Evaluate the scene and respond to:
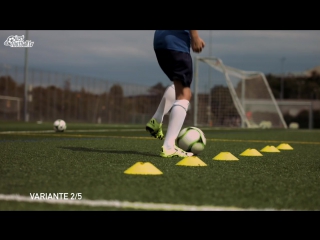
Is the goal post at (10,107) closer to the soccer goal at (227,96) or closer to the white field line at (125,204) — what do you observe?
the soccer goal at (227,96)

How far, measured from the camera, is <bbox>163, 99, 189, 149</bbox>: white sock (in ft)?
17.7

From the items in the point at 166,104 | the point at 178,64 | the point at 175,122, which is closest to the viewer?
the point at 178,64

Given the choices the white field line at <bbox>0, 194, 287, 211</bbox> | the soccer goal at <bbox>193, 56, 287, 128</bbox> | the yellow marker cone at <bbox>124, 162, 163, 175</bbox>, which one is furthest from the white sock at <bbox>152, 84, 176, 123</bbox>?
the soccer goal at <bbox>193, 56, 287, 128</bbox>

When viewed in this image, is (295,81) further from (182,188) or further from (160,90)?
(182,188)

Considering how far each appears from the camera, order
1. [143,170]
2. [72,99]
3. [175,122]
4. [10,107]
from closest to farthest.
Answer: [143,170], [175,122], [10,107], [72,99]

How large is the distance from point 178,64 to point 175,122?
0.61 meters

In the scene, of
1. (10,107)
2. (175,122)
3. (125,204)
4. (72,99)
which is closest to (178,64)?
(175,122)

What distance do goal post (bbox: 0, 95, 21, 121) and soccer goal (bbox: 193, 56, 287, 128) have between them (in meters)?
12.1

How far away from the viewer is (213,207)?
2473 mm

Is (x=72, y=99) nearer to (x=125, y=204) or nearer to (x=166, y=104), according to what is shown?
(x=166, y=104)

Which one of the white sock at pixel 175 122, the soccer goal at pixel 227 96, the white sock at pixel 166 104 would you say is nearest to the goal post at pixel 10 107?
the soccer goal at pixel 227 96

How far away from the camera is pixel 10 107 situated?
108 ft

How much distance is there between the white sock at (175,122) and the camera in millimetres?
5383
